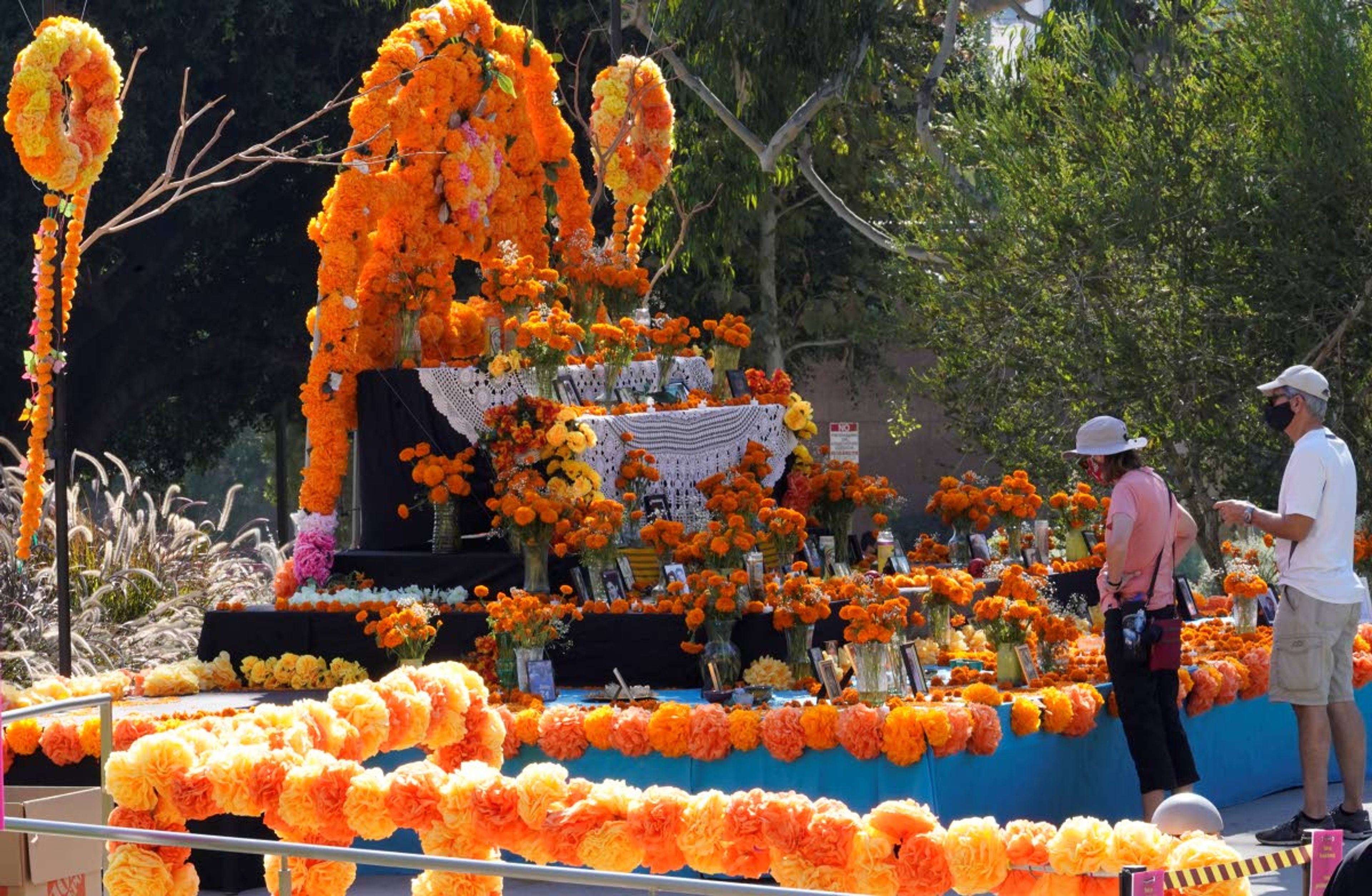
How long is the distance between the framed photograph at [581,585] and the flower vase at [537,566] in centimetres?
20

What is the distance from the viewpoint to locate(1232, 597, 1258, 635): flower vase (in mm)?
10477

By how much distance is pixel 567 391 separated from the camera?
37.5ft

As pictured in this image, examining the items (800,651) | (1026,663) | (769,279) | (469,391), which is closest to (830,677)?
(800,651)

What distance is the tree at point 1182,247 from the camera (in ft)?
49.0

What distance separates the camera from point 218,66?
21.7 meters

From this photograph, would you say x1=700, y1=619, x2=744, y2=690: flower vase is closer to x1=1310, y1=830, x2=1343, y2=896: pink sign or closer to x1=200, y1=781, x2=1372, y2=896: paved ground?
x1=200, y1=781, x2=1372, y2=896: paved ground

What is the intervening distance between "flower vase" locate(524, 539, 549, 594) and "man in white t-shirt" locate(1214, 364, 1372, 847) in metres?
3.76

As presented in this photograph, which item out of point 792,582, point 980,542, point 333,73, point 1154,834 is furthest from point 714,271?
point 1154,834

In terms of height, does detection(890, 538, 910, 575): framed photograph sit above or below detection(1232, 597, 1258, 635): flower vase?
above

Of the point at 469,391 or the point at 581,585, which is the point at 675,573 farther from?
the point at 469,391

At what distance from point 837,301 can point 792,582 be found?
1540 cm

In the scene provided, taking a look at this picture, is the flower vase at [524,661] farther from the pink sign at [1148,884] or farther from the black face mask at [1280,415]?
the pink sign at [1148,884]

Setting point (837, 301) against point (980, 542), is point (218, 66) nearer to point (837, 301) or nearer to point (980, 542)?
point (837, 301)

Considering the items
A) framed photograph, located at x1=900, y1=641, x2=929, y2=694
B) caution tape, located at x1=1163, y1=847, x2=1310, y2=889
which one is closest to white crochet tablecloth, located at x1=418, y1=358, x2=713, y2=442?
framed photograph, located at x1=900, y1=641, x2=929, y2=694
